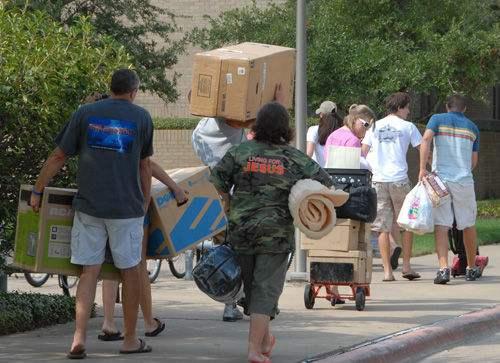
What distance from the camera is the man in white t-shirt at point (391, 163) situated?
45.9 feet

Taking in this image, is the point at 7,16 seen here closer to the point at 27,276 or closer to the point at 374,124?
the point at 27,276

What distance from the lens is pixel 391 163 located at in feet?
46.0

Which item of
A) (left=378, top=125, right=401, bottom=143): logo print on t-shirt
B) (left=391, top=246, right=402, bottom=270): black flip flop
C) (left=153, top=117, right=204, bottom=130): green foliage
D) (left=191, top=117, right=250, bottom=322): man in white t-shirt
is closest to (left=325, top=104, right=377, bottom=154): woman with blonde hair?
(left=378, top=125, right=401, bottom=143): logo print on t-shirt

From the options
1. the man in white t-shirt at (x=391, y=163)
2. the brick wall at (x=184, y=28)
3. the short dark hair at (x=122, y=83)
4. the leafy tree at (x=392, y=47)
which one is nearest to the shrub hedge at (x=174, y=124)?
the brick wall at (x=184, y=28)

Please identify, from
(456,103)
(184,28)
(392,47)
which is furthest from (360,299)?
(184,28)

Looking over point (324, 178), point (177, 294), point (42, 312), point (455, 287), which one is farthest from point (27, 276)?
point (324, 178)

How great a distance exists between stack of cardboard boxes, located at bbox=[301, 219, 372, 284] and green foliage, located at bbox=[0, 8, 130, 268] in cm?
293

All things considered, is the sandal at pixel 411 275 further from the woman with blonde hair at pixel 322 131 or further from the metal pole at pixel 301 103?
the woman with blonde hair at pixel 322 131

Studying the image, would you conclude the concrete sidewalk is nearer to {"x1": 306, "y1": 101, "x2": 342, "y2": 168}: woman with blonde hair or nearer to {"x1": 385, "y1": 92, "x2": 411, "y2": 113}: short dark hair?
{"x1": 306, "y1": 101, "x2": 342, "y2": 168}: woman with blonde hair

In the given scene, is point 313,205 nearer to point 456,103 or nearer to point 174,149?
point 456,103

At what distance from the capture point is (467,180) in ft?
46.0

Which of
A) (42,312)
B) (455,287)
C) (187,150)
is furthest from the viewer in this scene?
(187,150)

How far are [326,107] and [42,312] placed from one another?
463cm

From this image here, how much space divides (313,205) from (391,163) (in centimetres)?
600
